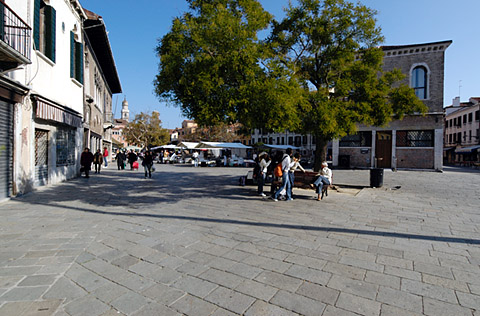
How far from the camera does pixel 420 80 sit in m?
23.7

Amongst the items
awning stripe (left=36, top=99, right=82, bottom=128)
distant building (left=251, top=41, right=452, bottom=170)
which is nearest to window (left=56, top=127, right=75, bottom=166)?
awning stripe (left=36, top=99, right=82, bottom=128)

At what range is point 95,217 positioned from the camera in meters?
6.45

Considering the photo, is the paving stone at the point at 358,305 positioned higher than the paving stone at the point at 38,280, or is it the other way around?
the paving stone at the point at 358,305

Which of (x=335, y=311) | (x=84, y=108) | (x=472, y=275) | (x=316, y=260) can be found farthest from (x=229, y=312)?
(x=84, y=108)

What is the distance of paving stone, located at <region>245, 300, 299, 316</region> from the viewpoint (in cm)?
266

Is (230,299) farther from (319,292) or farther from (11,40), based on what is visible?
(11,40)

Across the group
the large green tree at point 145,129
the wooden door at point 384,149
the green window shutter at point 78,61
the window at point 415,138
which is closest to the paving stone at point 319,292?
the green window shutter at point 78,61

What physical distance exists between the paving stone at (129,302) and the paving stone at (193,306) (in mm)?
322

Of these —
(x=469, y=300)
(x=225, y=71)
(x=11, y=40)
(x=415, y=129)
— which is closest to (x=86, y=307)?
(x=469, y=300)

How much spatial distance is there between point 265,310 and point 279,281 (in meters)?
0.63

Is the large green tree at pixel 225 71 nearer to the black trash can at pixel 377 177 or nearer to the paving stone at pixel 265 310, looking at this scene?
the paving stone at pixel 265 310

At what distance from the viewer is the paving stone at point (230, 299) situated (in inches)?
109

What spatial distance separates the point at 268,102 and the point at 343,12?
4.99m

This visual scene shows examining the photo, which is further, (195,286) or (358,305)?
(195,286)
